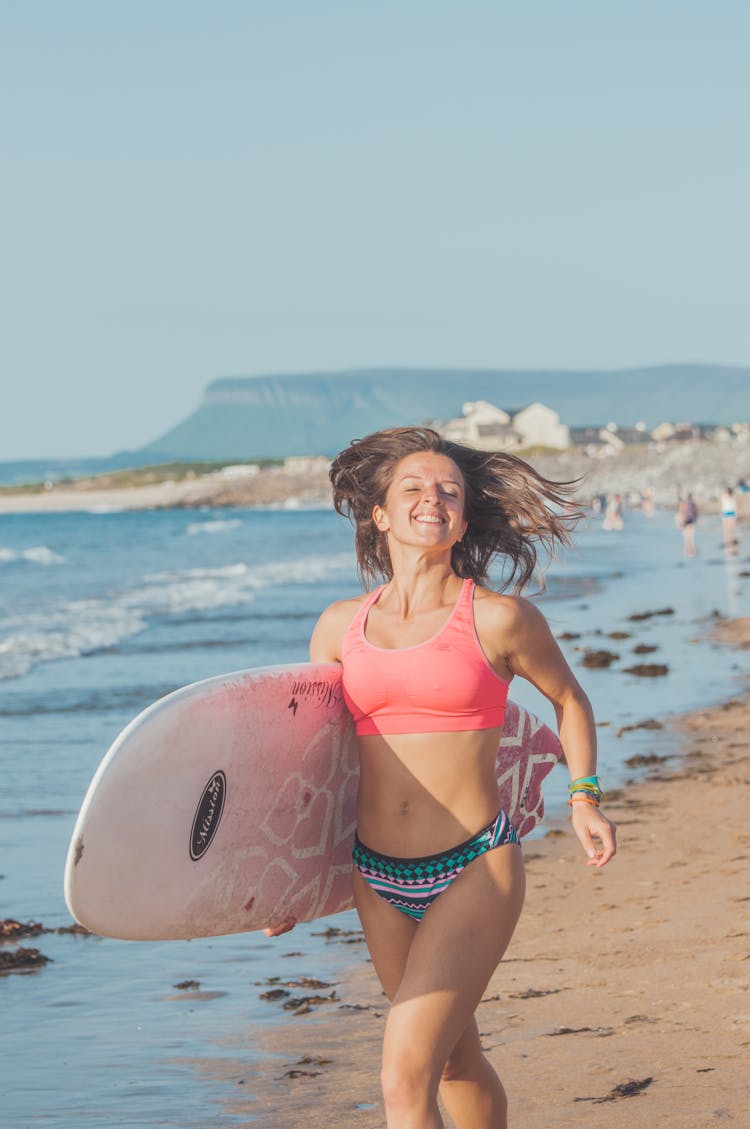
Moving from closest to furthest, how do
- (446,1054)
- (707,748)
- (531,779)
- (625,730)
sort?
(446,1054), (531,779), (707,748), (625,730)

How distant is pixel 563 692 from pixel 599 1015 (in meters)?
1.64

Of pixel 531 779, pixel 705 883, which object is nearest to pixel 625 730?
pixel 705 883

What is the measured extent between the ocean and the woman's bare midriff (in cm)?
115

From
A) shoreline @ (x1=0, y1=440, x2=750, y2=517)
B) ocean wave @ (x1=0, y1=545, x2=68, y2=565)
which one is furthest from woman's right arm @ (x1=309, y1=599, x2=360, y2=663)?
shoreline @ (x1=0, y1=440, x2=750, y2=517)

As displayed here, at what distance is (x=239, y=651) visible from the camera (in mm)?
16281

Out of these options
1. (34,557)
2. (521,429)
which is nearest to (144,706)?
(34,557)

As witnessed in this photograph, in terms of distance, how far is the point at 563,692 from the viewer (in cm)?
348

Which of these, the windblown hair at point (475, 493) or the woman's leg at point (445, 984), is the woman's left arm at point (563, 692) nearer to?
the woman's leg at point (445, 984)

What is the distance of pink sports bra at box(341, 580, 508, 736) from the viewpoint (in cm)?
332

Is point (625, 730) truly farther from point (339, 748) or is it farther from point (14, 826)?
point (339, 748)

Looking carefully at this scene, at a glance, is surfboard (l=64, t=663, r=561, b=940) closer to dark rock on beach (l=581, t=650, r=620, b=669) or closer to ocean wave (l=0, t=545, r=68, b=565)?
dark rock on beach (l=581, t=650, r=620, b=669)

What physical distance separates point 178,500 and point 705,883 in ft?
384

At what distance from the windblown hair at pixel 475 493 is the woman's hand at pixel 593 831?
61 centimetres

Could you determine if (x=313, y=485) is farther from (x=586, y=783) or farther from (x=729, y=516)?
(x=586, y=783)
